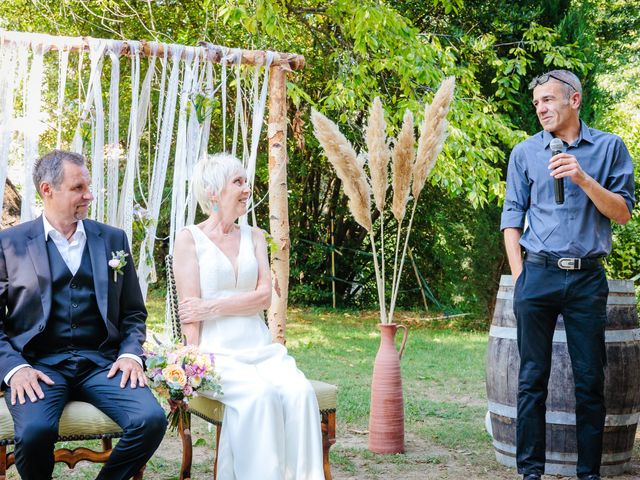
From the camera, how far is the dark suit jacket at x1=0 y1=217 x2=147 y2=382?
2910 mm

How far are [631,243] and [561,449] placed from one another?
5.48 metres

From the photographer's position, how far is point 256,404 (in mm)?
3023

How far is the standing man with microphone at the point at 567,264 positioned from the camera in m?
3.32

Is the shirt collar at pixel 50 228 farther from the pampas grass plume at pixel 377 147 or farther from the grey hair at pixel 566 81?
the grey hair at pixel 566 81

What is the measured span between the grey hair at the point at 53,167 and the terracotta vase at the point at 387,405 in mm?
1942

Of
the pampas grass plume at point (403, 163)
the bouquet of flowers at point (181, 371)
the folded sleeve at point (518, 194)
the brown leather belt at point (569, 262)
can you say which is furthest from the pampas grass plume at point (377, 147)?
the bouquet of flowers at point (181, 371)

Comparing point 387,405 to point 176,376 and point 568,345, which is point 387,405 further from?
point 176,376

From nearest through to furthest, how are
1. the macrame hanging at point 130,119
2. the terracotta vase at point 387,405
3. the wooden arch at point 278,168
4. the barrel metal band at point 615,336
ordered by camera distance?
the barrel metal band at point 615,336 → the macrame hanging at point 130,119 → the terracotta vase at point 387,405 → the wooden arch at point 278,168

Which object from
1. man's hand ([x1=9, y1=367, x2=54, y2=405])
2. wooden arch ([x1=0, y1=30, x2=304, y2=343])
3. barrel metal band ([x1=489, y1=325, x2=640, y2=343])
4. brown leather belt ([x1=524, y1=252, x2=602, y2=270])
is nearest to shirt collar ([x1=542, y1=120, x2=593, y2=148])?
brown leather belt ([x1=524, y1=252, x2=602, y2=270])

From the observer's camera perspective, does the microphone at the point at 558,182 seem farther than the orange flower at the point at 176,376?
Yes

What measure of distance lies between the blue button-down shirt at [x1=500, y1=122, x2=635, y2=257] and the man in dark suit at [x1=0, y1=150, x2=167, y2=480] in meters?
1.73

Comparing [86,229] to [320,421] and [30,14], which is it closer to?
[320,421]

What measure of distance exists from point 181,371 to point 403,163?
176 cm

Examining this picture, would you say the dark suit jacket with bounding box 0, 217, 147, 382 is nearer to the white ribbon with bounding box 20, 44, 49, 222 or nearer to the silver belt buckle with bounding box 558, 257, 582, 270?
the white ribbon with bounding box 20, 44, 49, 222
